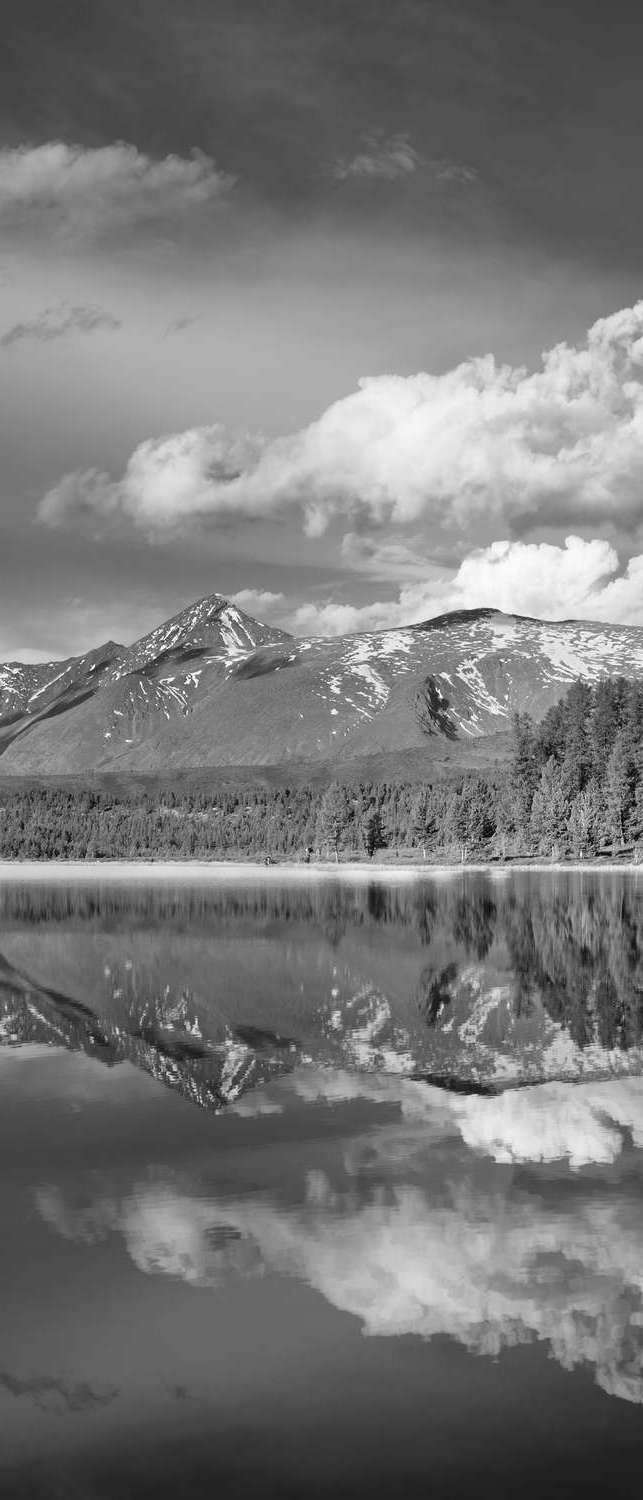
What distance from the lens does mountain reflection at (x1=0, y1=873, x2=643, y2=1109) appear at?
29.4 m

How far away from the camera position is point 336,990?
143 ft

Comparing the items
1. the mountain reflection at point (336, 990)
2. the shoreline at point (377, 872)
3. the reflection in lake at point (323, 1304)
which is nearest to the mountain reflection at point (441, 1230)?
the reflection in lake at point (323, 1304)

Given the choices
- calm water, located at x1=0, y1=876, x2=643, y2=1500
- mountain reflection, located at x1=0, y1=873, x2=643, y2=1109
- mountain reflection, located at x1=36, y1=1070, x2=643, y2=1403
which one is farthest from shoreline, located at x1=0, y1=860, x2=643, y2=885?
mountain reflection, located at x1=36, y1=1070, x2=643, y2=1403

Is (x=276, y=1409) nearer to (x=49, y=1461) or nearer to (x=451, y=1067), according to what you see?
(x=49, y=1461)

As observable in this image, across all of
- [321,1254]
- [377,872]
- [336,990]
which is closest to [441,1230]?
[321,1254]

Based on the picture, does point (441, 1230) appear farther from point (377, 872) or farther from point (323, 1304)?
point (377, 872)

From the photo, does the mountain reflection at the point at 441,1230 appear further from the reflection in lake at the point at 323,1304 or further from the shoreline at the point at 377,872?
the shoreline at the point at 377,872

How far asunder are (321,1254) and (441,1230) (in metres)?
1.84

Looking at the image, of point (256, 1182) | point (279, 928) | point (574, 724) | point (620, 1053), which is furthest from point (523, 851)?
point (256, 1182)

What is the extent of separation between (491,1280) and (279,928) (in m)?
61.9

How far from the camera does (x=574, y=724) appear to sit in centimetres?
19838

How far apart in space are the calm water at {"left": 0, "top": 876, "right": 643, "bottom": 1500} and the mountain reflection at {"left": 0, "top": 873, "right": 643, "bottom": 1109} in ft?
0.82

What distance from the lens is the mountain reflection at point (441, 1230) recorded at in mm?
13711

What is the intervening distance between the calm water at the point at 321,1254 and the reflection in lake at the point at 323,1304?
0.12 ft
